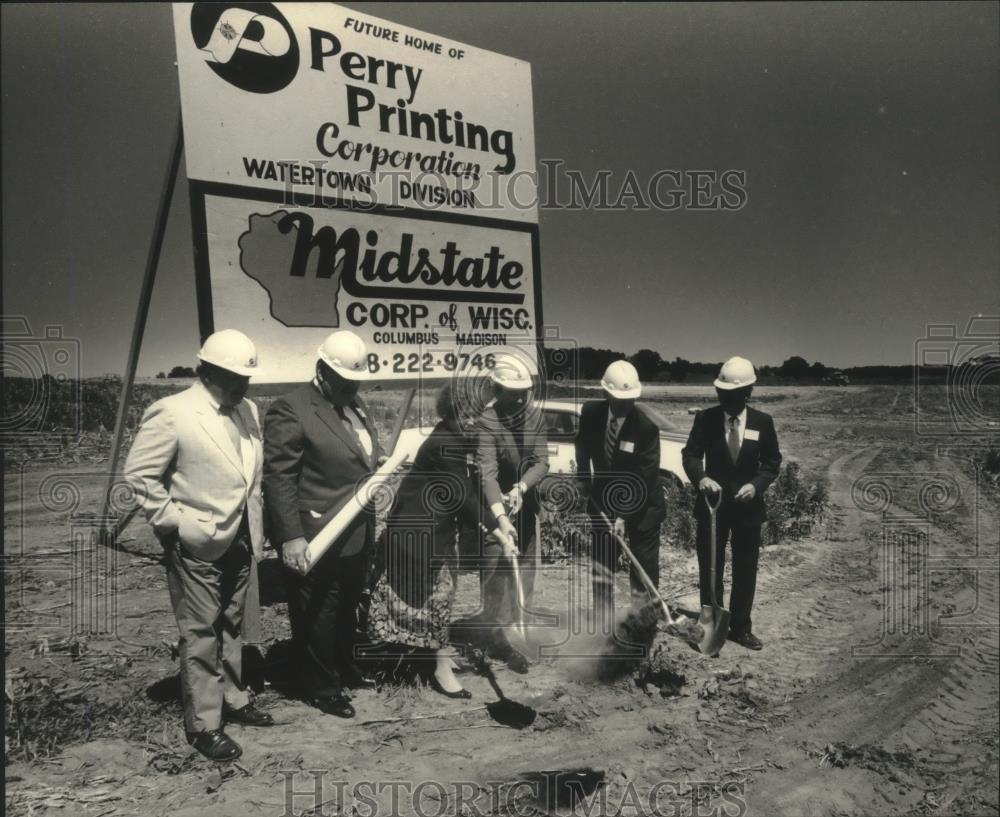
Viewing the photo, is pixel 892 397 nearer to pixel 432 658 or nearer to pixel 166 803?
pixel 432 658

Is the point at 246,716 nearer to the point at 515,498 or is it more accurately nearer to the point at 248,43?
the point at 515,498

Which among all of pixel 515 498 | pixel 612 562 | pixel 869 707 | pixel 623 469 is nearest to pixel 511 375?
pixel 515 498

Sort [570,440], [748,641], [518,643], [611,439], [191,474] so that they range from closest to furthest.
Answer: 1. [191,474]
2. [611,439]
3. [518,643]
4. [748,641]
5. [570,440]

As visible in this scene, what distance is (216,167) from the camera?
12.4 feet

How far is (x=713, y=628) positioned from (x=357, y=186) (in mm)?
3642

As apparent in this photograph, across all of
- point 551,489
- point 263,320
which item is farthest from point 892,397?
point 263,320

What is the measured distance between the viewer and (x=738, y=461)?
174 inches

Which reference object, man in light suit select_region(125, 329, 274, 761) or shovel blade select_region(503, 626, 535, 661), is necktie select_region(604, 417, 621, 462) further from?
man in light suit select_region(125, 329, 274, 761)

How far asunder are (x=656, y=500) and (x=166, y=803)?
3.09 m

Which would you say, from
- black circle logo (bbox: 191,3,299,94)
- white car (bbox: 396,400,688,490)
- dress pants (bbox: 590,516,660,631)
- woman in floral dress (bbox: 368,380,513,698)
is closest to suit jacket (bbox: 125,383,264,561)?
woman in floral dress (bbox: 368,380,513,698)

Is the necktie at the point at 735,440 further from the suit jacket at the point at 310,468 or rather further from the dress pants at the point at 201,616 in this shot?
the dress pants at the point at 201,616

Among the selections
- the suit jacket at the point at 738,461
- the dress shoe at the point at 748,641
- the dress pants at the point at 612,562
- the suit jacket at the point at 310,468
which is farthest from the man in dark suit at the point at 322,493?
the dress shoe at the point at 748,641

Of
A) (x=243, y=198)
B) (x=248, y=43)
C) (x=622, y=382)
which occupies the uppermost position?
(x=248, y=43)

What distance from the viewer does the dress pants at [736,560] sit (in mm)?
4531
